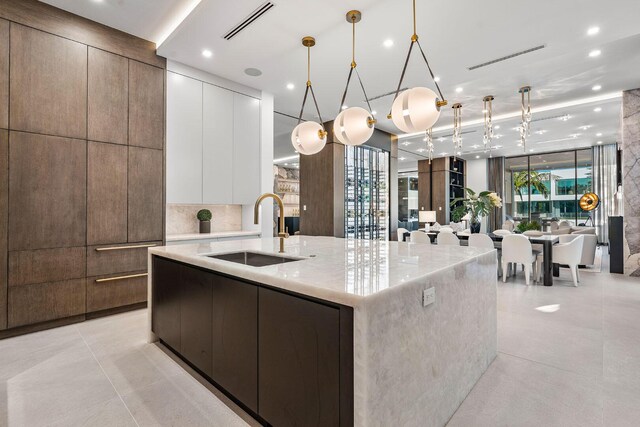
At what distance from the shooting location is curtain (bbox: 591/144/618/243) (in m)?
9.54

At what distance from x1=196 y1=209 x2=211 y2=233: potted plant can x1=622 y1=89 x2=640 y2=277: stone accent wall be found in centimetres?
713

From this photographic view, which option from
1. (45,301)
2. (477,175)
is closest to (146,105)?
(45,301)

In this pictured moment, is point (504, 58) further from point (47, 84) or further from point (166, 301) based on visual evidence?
point (47, 84)

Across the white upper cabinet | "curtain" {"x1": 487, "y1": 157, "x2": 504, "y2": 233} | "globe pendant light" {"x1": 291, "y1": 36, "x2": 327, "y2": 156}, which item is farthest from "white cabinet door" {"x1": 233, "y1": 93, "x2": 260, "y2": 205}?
"curtain" {"x1": 487, "y1": 157, "x2": 504, "y2": 233}

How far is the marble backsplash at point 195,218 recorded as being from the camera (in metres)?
4.56

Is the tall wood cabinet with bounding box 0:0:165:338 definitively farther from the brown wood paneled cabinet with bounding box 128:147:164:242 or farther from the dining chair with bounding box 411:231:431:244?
the dining chair with bounding box 411:231:431:244

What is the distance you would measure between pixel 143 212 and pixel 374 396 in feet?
12.1

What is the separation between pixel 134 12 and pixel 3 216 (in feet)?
8.00

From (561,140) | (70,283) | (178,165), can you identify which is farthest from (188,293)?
(561,140)

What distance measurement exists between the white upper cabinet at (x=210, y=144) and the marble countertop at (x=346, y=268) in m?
2.11

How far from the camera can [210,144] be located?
4570 mm

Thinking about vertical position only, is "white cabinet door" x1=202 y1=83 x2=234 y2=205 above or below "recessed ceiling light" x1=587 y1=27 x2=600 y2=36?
below

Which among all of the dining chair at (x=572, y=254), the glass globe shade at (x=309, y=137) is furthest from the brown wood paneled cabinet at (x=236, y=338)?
the dining chair at (x=572, y=254)

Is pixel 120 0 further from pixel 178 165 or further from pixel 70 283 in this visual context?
pixel 70 283
